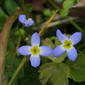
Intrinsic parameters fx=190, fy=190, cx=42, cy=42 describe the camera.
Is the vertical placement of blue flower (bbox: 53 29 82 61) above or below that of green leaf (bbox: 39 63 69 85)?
above

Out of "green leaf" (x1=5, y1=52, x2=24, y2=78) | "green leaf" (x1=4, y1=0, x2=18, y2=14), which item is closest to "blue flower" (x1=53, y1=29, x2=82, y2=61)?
"green leaf" (x1=5, y1=52, x2=24, y2=78)

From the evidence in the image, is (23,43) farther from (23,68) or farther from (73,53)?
(73,53)

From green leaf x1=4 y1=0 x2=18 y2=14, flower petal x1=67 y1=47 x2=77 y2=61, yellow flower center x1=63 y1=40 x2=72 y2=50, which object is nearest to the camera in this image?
flower petal x1=67 y1=47 x2=77 y2=61

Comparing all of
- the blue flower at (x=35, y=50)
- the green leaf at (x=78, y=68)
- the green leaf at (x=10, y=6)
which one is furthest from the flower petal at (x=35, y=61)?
the green leaf at (x=10, y=6)

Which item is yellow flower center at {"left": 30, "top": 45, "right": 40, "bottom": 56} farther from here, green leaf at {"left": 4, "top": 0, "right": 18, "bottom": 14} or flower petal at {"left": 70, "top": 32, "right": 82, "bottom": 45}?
green leaf at {"left": 4, "top": 0, "right": 18, "bottom": 14}

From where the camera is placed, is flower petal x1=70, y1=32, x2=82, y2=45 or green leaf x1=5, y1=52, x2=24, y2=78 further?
green leaf x1=5, y1=52, x2=24, y2=78

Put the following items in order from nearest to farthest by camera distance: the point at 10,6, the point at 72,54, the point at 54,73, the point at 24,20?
the point at 72,54, the point at 54,73, the point at 24,20, the point at 10,6

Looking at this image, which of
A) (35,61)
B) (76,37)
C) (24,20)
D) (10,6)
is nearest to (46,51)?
(35,61)

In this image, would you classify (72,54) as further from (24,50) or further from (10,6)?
(10,6)
